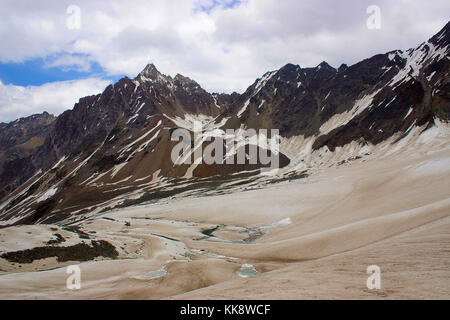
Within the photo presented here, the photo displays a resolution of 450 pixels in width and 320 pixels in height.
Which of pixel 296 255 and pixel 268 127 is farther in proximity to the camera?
pixel 268 127

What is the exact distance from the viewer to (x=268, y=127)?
410ft

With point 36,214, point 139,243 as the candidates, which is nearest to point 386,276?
point 139,243

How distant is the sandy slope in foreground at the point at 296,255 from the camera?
7910 mm

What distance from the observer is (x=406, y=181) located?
97.4 ft

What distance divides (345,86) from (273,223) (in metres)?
103

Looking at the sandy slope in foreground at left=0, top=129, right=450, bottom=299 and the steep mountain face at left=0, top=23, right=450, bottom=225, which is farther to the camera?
the steep mountain face at left=0, top=23, right=450, bottom=225

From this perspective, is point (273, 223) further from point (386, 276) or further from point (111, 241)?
point (386, 276)

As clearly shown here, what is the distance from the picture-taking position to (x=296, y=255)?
1708 cm

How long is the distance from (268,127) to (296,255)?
110553 millimetres

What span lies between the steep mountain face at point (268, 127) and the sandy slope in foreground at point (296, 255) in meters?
36.0

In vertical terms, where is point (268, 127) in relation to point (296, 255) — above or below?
above

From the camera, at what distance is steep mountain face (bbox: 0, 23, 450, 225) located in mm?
76000

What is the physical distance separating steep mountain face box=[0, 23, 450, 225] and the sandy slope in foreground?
36.0 metres

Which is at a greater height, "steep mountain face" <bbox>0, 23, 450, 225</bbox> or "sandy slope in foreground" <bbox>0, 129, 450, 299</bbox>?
"steep mountain face" <bbox>0, 23, 450, 225</bbox>
